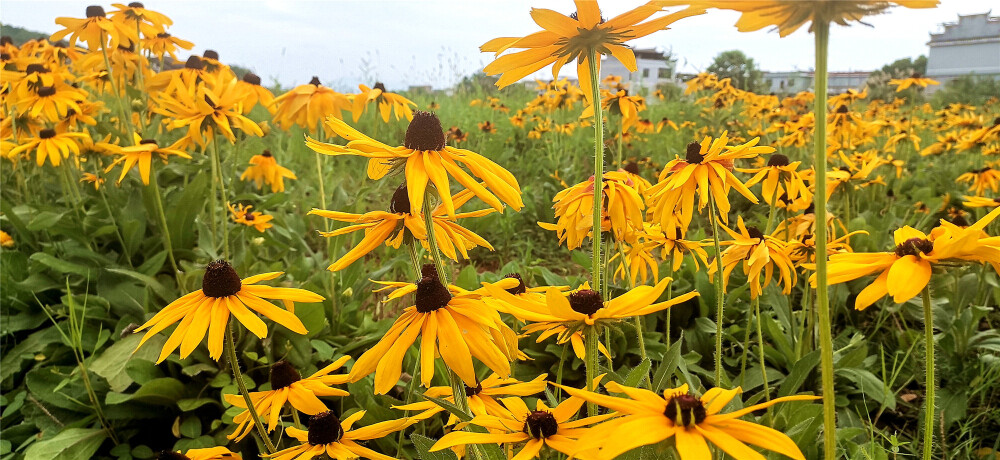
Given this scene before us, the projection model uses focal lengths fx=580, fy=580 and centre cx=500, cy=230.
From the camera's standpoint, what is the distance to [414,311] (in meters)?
0.84

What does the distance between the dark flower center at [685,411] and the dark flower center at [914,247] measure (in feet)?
1.33

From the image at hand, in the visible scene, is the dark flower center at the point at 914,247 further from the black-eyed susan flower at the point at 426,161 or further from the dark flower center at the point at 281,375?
the dark flower center at the point at 281,375

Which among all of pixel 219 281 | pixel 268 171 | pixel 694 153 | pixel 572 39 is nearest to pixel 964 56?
pixel 268 171

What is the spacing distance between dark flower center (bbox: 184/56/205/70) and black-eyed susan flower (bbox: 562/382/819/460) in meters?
2.88

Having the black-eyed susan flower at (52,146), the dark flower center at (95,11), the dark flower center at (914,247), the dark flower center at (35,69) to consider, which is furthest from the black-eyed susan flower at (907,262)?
the dark flower center at (35,69)

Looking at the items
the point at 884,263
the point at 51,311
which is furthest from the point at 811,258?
the point at 51,311

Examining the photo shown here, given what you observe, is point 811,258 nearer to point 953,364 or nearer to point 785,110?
point 953,364

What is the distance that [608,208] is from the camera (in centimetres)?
109

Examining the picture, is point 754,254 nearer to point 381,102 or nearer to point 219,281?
point 219,281

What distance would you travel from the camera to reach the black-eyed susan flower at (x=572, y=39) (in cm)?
74

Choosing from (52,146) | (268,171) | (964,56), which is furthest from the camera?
(964,56)

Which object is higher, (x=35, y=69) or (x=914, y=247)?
(x=35, y=69)

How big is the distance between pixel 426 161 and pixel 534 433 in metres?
0.40

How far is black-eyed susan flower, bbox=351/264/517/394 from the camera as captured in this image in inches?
29.4
